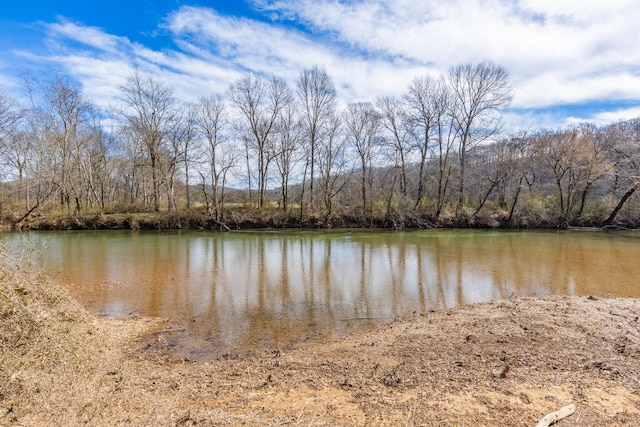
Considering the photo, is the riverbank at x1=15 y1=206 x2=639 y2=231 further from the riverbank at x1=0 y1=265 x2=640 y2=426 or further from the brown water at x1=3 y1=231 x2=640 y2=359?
the riverbank at x1=0 y1=265 x2=640 y2=426

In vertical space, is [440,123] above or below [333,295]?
above

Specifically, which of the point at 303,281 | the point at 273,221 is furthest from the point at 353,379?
the point at 273,221

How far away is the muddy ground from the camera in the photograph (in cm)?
301

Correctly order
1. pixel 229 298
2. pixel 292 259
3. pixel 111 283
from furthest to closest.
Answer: pixel 292 259, pixel 111 283, pixel 229 298

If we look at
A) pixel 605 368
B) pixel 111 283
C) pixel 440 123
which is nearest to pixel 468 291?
pixel 605 368

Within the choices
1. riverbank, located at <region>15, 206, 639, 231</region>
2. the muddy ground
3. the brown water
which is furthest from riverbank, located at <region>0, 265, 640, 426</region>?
riverbank, located at <region>15, 206, 639, 231</region>

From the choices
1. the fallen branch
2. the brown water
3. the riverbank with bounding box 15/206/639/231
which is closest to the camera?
the fallen branch

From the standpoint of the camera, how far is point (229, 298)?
8.16 m

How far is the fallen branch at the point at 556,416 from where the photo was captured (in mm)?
2839

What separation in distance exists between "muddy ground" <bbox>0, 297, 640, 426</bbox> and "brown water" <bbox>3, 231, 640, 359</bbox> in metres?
1.13

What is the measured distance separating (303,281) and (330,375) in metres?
5.98

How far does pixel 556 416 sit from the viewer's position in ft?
9.68

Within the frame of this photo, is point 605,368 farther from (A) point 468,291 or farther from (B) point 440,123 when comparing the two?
(B) point 440,123

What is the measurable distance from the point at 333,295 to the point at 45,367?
5.83m
